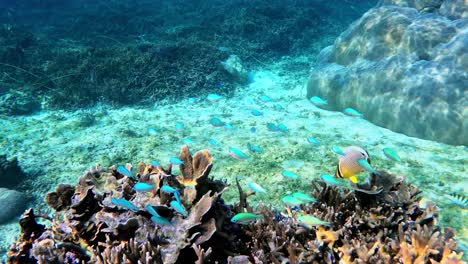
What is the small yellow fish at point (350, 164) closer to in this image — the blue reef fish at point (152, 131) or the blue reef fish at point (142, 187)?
the blue reef fish at point (142, 187)

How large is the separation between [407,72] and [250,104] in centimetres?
550

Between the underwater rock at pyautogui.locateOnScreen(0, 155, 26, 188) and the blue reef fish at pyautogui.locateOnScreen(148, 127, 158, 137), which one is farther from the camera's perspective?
the blue reef fish at pyautogui.locateOnScreen(148, 127, 158, 137)

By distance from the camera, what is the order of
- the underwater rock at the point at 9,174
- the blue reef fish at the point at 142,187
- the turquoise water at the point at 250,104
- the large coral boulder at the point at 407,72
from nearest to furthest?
the blue reef fish at the point at 142,187 → the turquoise water at the point at 250,104 → the underwater rock at the point at 9,174 → the large coral boulder at the point at 407,72

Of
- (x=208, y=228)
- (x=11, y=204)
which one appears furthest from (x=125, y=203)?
(x=11, y=204)

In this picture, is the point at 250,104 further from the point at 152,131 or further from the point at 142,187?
the point at 142,187

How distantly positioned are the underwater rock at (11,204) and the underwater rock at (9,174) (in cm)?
90

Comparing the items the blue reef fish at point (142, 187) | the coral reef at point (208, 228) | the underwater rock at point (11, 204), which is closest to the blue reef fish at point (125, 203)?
the coral reef at point (208, 228)

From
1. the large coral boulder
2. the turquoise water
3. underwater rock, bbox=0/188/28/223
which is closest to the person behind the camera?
underwater rock, bbox=0/188/28/223

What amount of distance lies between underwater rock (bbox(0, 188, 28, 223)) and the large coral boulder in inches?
382

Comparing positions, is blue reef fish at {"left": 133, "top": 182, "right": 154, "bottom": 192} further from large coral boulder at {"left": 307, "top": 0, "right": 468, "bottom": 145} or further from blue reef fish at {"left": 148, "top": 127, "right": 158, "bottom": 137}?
large coral boulder at {"left": 307, "top": 0, "right": 468, "bottom": 145}

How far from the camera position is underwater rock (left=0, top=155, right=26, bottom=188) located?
675 cm

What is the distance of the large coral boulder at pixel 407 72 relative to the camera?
7977 mm

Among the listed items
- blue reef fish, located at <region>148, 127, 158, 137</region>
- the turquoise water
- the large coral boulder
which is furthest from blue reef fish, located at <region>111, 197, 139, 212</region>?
the large coral boulder

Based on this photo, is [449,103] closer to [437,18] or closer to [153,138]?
[437,18]
